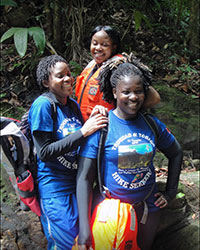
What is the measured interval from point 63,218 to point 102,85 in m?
1.06

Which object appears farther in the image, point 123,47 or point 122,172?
point 123,47

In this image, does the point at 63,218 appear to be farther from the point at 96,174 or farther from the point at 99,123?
the point at 99,123

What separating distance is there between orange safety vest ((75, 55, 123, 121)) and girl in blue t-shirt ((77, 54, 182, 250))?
1.38 ft

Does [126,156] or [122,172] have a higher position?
[126,156]

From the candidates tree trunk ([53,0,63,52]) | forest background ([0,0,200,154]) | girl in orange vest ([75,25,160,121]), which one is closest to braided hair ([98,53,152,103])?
girl in orange vest ([75,25,160,121])

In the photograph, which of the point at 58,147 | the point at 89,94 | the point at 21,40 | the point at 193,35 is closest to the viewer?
the point at 58,147

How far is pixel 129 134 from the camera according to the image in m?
1.69

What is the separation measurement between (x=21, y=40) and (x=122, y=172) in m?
2.53

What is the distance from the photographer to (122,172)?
168 centimetres

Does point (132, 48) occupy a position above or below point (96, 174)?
above

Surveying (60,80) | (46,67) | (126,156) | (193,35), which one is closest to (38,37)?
(46,67)

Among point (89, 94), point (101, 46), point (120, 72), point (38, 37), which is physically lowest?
point (89, 94)

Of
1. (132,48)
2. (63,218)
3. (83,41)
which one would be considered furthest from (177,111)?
(63,218)

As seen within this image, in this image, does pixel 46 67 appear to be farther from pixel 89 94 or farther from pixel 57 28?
pixel 57 28
